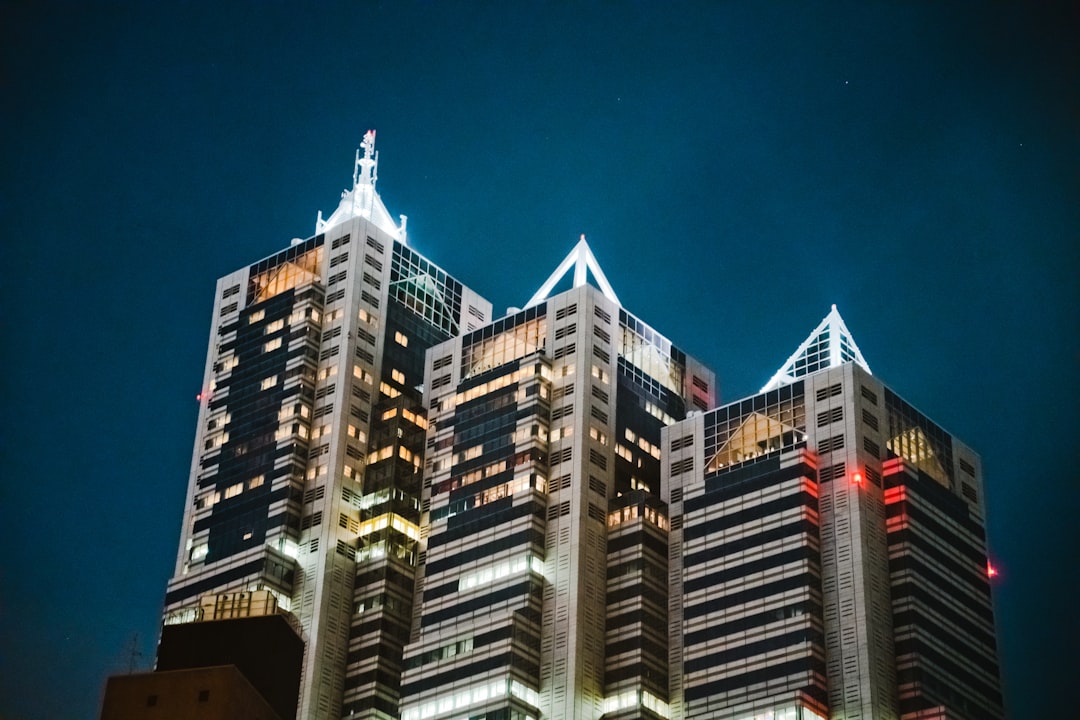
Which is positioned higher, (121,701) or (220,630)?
(220,630)

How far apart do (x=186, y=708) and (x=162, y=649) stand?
2816cm

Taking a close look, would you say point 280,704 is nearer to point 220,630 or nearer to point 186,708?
point 220,630

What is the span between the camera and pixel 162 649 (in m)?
198

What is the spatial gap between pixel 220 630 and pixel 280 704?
9221 millimetres

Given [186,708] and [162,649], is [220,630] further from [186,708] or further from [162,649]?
[186,708]

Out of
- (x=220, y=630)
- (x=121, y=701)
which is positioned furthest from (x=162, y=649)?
(x=121, y=701)

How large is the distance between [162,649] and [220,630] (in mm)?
5842

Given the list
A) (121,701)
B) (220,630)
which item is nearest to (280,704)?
(220,630)

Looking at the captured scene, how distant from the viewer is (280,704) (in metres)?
196

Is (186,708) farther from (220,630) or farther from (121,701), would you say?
(220,630)

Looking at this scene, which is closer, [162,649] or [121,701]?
[121,701]

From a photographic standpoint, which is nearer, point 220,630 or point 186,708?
point 186,708

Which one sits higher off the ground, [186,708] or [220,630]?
[220,630]

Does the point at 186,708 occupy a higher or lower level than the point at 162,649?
lower
